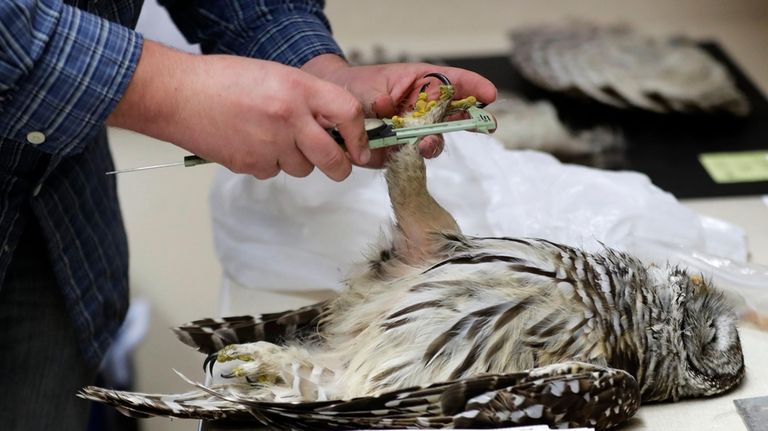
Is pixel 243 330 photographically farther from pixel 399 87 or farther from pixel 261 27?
pixel 261 27

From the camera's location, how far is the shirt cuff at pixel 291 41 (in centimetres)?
142

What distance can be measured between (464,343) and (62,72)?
554 millimetres

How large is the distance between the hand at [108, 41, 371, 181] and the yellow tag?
51.4 inches

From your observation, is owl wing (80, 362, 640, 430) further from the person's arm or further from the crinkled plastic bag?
the crinkled plastic bag

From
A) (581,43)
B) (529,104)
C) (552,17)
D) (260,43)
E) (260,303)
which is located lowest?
(260,303)

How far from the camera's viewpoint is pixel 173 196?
2.43 m

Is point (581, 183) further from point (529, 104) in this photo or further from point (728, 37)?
point (728, 37)

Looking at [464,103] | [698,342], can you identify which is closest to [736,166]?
[698,342]

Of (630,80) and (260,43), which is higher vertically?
(630,80)

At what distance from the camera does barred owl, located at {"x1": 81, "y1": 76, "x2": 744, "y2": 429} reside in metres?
1.04

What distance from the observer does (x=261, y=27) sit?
4.84 feet

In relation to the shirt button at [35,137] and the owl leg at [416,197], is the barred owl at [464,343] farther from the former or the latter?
the shirt button at [35,137]

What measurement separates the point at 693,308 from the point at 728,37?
2031mm

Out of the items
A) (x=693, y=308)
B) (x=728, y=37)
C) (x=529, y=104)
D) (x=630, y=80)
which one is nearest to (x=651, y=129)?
(x=630, y=80)
